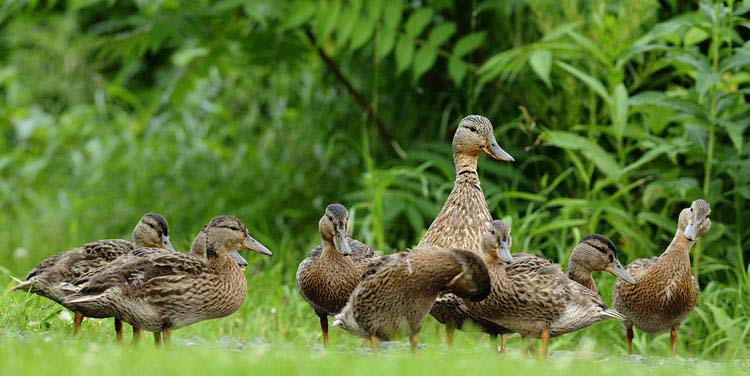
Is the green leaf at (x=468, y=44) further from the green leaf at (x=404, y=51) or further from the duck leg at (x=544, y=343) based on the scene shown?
the duck leg at (x=544, y=343)

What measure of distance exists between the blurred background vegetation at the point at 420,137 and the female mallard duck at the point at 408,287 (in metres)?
2.03

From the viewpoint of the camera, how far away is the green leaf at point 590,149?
8.69 meters

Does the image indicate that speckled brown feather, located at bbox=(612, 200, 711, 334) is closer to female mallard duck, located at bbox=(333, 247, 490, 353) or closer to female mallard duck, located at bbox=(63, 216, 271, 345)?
female mallard duck, located at bbox=(333, 247, 490, 353)

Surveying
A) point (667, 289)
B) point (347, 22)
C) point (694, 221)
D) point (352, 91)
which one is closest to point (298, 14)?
point (347, 22)

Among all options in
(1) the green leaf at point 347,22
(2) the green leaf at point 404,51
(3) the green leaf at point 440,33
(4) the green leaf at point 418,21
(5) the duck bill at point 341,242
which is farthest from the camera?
(3) the green leaf at point 440,33

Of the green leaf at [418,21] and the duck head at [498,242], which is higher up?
the green leaf at [418,21]

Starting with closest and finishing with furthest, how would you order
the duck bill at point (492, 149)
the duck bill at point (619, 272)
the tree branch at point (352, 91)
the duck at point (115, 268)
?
the duck at point (115, 268) < the duck bill at point (619, 272) < the duck bill at point (492, 149) < the tree branch at point (352, 91)

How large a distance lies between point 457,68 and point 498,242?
10.4ft

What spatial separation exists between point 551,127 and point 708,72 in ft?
5.98

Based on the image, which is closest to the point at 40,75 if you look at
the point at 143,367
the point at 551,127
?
the point at 551,127

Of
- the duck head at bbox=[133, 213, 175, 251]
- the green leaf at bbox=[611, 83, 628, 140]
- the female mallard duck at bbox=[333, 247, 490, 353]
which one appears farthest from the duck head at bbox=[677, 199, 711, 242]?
the duck head at bbox=[133, 213, 175, 251]

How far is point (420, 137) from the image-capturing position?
34.7ft

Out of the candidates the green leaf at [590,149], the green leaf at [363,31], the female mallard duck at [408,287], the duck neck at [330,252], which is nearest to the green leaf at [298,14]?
the green leaf at [363,31]

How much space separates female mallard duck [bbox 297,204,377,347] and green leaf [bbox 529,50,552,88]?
2.19 metres
